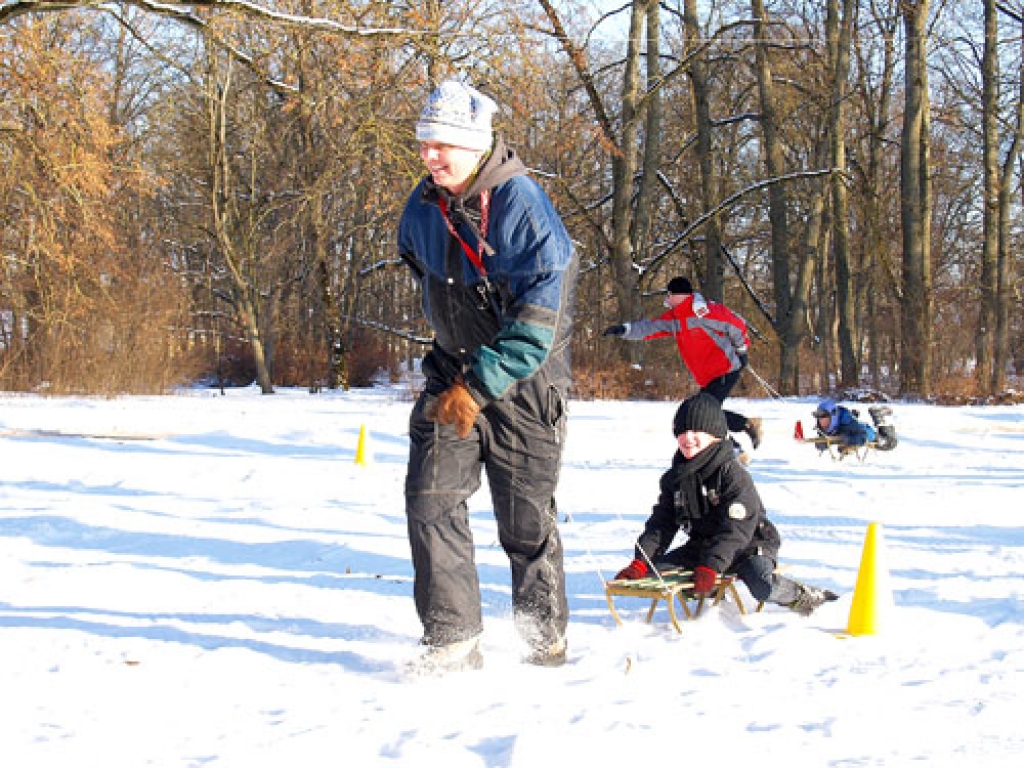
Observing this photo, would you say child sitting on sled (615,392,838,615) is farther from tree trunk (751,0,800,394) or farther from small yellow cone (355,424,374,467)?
tree trunk (751,0,800,394)

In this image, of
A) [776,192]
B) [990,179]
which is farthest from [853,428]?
[990,179]

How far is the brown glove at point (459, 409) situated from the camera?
3.84 m

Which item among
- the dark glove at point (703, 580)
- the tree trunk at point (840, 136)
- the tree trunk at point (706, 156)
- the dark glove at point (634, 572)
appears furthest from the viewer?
the tree trunk at point (706, 156)

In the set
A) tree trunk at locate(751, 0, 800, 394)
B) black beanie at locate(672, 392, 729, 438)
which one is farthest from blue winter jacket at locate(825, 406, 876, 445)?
tree trunk at locate(751, 0, 800, 394)

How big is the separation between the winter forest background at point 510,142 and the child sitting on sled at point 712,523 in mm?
6956

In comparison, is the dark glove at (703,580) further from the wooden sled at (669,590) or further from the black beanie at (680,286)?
the black beanie at (680,286)

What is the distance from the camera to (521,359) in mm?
3871

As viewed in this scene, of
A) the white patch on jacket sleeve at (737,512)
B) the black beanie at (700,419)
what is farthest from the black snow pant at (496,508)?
the black beanie at (700,419)

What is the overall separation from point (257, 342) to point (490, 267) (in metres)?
25.1

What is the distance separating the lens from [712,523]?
547cm

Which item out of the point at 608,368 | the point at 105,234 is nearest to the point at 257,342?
the point at 608,368

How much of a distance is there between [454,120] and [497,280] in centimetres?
59

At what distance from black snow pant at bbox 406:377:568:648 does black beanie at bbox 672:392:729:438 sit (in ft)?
4.66

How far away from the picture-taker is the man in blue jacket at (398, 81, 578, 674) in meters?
3.93
